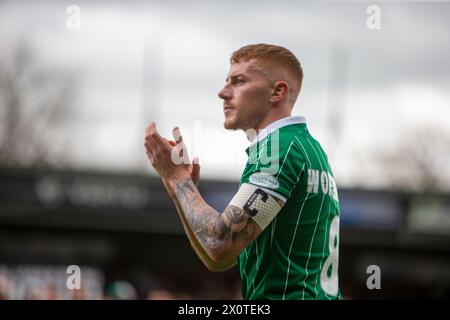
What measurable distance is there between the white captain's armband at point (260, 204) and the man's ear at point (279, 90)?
49 centimetres

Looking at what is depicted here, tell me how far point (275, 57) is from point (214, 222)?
897 mm

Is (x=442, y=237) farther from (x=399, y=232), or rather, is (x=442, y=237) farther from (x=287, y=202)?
(x=287, y=202)

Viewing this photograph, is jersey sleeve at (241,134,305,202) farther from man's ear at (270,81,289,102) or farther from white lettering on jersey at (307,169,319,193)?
man's ear at (270,81,289,102)

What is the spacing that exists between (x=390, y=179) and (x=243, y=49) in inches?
843

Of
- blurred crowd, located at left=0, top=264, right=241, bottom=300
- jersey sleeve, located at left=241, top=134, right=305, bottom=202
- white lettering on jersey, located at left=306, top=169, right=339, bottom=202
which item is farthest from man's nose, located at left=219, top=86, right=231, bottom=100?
blurred crowd, located at left=0, top=264, right=241, bottom=300

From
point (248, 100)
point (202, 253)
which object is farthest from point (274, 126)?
point (202, 253)

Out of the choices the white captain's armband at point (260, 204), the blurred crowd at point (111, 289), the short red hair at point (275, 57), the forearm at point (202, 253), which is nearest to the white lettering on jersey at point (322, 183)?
the white captain's armband at point (260, 204)

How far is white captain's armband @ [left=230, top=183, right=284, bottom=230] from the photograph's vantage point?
383cm

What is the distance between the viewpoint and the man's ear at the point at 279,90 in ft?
13.4

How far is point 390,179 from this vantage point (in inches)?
985

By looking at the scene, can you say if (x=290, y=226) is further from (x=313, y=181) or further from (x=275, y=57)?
(x=275, y=57)

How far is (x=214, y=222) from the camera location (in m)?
3.84

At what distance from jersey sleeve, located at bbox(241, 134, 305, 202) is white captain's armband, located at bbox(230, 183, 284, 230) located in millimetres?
23
